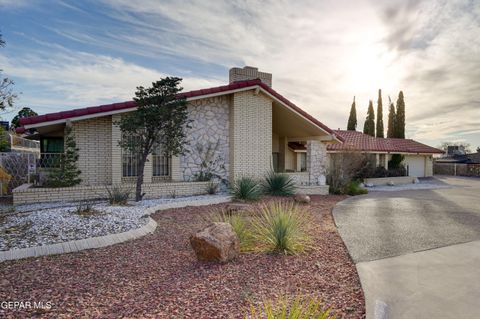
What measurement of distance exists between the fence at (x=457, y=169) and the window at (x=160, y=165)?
37665mm

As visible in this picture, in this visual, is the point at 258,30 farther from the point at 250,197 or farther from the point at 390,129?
the point at 390,129

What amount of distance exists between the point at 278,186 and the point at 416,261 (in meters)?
8.30

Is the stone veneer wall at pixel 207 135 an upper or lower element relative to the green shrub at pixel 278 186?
upper

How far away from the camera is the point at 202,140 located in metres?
13.3

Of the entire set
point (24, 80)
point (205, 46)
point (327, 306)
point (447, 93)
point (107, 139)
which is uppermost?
A: point (205, 46)

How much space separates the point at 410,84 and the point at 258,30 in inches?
381

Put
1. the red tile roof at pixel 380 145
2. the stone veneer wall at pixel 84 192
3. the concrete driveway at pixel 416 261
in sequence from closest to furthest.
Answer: the concrete driveway at pixel 416 261 < the stone veneer wall at pixel 84 192 < the red tile roof at pixel 380 145

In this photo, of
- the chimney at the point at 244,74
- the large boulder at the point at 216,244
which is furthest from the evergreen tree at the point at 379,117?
the large boulder at the point at 216,244

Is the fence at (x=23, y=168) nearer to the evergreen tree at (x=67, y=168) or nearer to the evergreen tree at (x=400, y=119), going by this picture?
the evergreen tree at (x=67, y=168)

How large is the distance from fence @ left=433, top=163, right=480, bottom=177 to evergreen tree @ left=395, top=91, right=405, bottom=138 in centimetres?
747

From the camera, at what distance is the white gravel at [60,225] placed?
5.58m

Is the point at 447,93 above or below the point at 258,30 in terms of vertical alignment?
below

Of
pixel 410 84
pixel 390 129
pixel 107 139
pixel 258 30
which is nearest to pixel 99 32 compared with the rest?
pixel 107 139

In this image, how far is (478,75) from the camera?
1376cm
